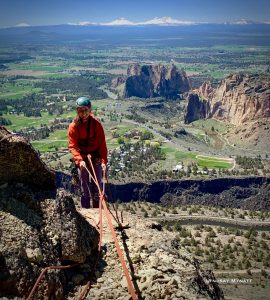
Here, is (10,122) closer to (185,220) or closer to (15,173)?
(185,220)

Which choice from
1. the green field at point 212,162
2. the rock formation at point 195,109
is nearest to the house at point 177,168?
the green field at point 212,162

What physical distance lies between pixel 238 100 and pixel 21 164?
108136 millimetres

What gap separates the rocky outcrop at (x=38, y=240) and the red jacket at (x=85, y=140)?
2.18m

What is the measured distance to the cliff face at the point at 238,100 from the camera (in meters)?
102

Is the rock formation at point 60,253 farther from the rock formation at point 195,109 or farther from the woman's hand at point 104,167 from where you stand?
the rock formation at point 195,109

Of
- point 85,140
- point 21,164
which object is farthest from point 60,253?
point 85,140

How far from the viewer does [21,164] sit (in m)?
7.96

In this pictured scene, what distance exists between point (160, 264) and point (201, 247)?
3264 cm

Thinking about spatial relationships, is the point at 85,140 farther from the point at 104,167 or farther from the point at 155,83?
the point at 155,83

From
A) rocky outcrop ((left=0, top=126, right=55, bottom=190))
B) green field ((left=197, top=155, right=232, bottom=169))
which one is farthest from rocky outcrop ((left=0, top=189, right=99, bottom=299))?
green field ((left=197, top=155, right=232, bottom=169))

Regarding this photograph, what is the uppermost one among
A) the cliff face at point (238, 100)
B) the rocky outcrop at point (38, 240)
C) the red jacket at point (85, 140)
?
the red jacket at point (85, 140)

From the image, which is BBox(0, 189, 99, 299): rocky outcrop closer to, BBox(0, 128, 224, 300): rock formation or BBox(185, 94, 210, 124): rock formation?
BBox(0, 128, 224, 300): rock formation

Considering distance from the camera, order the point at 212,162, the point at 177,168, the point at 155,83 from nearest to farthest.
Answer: the point at 177,168
the point at 212,162
the point at 155,83

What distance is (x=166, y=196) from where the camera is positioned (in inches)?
2340
